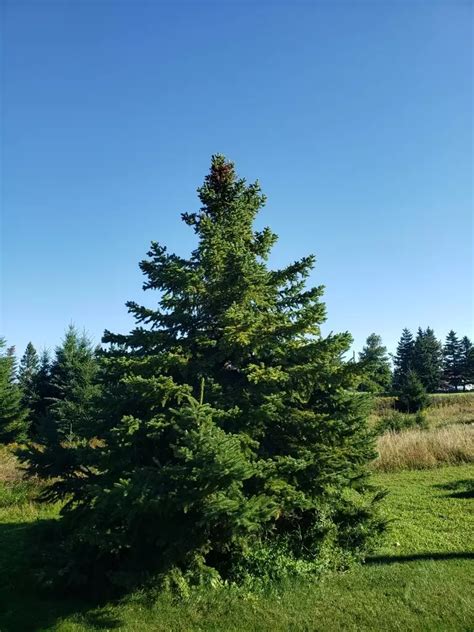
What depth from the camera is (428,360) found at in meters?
69.2

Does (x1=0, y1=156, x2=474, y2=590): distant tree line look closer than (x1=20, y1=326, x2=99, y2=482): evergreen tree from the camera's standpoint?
Yes

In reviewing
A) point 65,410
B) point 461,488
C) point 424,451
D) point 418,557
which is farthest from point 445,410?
point 418,557

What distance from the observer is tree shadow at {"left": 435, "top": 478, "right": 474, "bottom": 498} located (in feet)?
41.2

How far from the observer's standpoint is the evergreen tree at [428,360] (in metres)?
67.0

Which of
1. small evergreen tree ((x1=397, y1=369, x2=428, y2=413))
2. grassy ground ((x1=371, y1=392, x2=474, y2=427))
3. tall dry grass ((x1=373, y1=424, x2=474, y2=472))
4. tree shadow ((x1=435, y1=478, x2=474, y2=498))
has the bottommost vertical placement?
tree shadow ((x1=435, y1=478, x2=474, y2=498))

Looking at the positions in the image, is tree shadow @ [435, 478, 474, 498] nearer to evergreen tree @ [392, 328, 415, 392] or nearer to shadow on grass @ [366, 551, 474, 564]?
shadow on grass @ [366, 551, 474, 564]

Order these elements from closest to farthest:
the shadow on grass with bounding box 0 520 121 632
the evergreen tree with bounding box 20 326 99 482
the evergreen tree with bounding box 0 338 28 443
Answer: the shadow on grass with bounding box 0 520 121 632 → the evergreen tree with bounding box 20 326 99 482 → the evergreen tree with bounding box 0 338 28 443

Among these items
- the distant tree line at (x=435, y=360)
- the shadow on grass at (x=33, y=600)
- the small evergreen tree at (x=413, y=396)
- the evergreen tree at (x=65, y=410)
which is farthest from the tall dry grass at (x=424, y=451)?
the distant tree line at (x=435, y=360)

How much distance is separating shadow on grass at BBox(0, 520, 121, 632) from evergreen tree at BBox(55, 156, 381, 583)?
18.3 inches

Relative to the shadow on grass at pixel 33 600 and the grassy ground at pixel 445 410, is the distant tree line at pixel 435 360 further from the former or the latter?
the shadow on grass at pixel 33 600

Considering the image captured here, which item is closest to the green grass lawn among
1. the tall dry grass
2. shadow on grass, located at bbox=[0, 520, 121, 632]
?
shadow on grass, located at bbox=[0, 520, 121, 632]

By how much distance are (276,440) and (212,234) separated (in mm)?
3791

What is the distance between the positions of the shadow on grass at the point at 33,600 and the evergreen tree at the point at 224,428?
0.46 metres

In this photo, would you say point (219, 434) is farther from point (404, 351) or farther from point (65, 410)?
point (404, 351)
